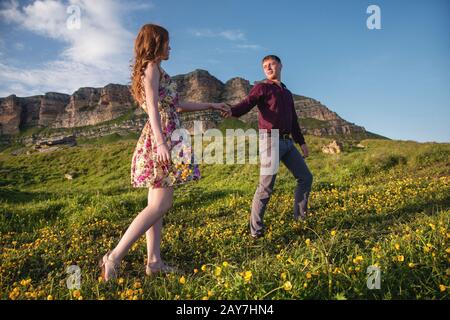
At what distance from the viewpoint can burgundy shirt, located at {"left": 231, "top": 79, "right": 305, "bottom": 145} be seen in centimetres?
550

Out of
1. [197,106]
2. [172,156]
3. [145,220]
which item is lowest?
[145,220]

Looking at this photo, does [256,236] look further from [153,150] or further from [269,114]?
[153,150]

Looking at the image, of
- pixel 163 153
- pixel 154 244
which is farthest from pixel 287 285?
pixel 154 244

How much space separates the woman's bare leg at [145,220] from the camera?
386 centimetres

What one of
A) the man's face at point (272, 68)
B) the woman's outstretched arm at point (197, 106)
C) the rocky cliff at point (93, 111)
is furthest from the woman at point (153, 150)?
the rocky cliff at point (93, 111)

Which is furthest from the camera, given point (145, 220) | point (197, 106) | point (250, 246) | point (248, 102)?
point (248, 102)

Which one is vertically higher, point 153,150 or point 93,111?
point 93,111

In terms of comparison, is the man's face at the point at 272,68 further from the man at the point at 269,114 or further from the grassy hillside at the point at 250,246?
the grassy hillside at the point at 250,246

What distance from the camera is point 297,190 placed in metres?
6.08

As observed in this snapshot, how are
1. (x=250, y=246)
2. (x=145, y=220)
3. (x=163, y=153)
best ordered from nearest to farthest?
(x=163, y=153) < (x=145, y=220) < (x=250, y=246)

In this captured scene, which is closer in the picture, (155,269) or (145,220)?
(145,220)

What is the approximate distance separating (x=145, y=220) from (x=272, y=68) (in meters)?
3.37

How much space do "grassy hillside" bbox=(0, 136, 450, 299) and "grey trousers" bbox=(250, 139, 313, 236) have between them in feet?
0.98
